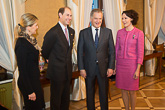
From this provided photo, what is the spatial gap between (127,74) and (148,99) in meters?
1.46

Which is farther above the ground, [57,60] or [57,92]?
[57,60]

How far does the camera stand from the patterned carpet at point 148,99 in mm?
3727

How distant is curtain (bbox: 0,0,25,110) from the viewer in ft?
9.63

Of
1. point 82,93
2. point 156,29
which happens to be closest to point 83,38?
point 82,93

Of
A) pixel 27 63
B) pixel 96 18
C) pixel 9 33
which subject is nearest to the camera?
pixel 27 63

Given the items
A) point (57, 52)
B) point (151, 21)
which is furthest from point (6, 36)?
point (151, 21)

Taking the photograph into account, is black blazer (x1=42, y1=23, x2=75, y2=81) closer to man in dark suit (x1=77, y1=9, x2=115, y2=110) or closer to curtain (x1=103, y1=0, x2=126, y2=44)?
man in dark suit (x1=77, y1=9, x2=115, y2=110)

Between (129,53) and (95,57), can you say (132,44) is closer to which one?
(129,53)

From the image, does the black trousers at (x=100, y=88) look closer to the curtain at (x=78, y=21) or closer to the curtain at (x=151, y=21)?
the curtain at (x=78, y=21)

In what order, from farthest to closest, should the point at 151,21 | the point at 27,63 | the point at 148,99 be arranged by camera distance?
the point at 151,21 < the point at 148,99 < the point at 27,63

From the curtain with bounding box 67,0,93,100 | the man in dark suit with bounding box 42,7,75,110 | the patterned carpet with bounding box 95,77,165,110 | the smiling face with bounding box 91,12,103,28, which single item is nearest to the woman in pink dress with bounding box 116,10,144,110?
the smiling face with bounding box 91,12,103,28

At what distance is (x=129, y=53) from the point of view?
297 centimetres

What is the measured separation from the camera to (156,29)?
6168 millimetres

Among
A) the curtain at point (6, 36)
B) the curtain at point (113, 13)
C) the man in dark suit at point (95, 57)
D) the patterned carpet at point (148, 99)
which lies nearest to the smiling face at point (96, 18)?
the man in dark suit at point (95, 57)
